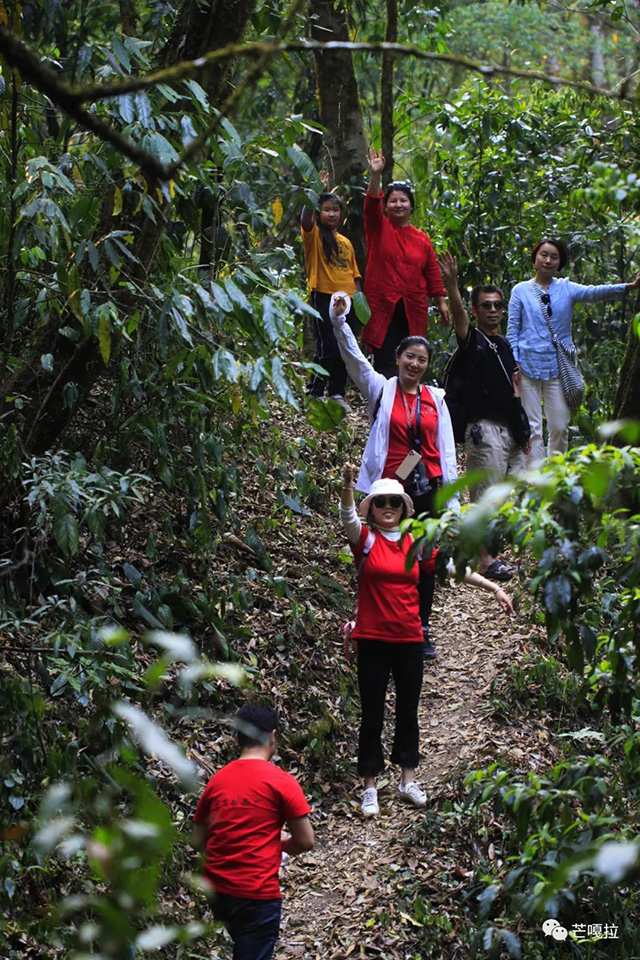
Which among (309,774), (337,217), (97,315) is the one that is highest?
(337,217)

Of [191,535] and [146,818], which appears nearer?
[146,818]

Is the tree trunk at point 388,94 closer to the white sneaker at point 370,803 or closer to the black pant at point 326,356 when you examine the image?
the black pant at point 326,356

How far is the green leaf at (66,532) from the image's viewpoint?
16.7 feet

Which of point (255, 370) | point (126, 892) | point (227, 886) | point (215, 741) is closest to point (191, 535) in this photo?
point (215, 741)

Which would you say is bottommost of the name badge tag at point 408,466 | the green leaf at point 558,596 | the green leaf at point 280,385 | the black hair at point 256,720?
the black hair at point 256,720

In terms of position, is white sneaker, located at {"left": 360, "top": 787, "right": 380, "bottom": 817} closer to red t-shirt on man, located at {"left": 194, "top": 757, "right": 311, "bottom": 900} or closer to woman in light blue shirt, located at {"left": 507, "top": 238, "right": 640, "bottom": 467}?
red t-shirt on man, located at {"left": 194, "top": 757, "right": 311, "bottom": 900}

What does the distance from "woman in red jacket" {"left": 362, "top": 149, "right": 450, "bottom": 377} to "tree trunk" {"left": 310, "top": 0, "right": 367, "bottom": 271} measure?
2.46 m

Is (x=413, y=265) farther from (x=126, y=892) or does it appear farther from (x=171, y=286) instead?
(x=126, y=892)

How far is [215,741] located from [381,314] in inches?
161

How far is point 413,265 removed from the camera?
877 centimetres

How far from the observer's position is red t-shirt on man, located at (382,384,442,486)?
679 cm

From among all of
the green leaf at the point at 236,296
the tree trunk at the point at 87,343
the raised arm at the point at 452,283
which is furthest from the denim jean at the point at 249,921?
the raised arm at the point at 452,283

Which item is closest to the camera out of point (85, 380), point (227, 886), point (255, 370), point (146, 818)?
point (146, 818)

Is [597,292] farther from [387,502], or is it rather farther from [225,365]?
[225,365]
